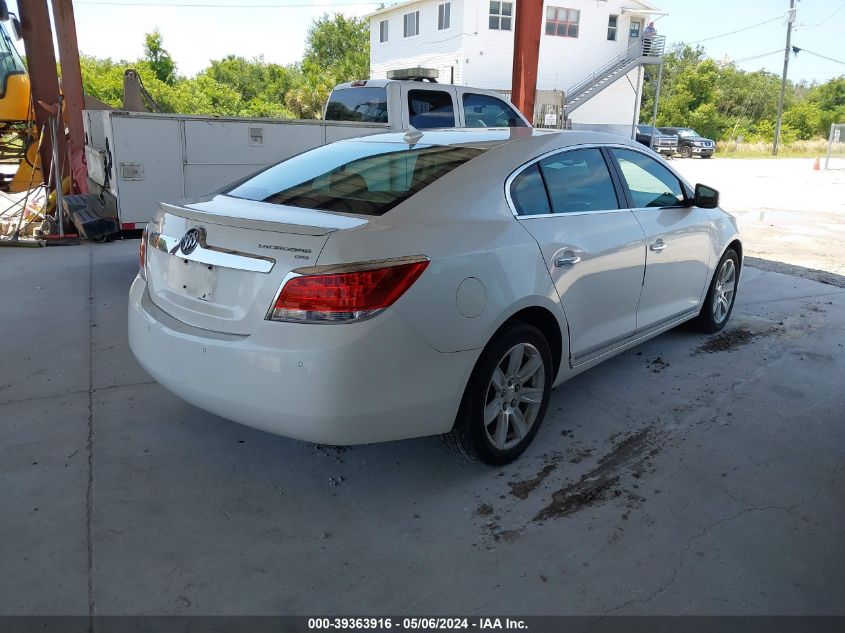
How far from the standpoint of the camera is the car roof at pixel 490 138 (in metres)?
3.80

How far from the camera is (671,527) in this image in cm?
302

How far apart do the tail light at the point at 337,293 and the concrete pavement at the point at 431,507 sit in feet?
3.20

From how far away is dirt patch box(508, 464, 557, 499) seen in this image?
327 cm

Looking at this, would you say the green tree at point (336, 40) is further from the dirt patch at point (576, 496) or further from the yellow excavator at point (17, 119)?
the dirt patch at point (576, 496)

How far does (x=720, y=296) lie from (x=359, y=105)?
5684 mm

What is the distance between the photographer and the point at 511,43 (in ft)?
103

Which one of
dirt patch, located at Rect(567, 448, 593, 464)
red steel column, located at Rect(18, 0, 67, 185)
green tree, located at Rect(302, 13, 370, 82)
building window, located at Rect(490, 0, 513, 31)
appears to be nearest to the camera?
dirt patch, located at Rect(567, 448, 593, 464)

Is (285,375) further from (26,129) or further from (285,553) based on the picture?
(26,129)

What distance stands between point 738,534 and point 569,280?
4.69 feet

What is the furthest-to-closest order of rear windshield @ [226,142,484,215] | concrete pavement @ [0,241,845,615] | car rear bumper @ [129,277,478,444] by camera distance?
rear windshield @ [226,142,484,215] < car rear bumper @ [129,277,478,444] < concrete pavement @ [0,241,845,615]

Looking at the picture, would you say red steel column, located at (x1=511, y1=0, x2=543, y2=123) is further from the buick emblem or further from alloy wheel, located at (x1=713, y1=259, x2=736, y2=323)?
the buick emblem

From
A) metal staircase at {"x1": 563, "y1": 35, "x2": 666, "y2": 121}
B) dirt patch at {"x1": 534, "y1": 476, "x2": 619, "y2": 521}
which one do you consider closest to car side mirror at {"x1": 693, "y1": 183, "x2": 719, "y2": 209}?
dirt patch at {"x1": 534, "y1": 476, "x2": 619, "y2": 521}

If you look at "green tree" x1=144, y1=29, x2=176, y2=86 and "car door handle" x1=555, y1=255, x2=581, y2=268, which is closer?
"car door handle" x1=555, y1=255, x2=581, y2=268

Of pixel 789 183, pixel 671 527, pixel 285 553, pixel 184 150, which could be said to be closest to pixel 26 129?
pixel 184 150
